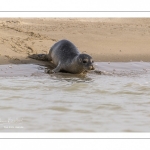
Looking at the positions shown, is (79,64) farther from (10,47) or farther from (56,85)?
(10,47)

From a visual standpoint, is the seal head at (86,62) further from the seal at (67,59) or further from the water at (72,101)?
the water at (72,101)

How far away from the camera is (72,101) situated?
545cm

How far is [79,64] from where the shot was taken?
25.1ft

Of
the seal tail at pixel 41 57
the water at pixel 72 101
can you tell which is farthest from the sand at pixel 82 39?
the water at pixel 72 101

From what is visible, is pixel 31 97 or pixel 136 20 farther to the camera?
pixel 136 20

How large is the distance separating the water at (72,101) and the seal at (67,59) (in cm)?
23

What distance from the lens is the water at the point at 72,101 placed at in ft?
14.5

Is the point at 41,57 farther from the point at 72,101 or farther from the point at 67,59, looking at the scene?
the point at 72,101

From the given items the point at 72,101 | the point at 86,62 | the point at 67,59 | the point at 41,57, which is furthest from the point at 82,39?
the point at 72,101

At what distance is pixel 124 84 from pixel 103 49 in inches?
139

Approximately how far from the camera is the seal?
7.57 m

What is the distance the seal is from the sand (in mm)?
380

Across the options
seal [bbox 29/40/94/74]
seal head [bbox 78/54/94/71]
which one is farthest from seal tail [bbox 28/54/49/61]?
seal head [bbox 78/54/94/71]

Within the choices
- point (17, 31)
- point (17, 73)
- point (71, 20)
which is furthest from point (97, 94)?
point (71, 20)
